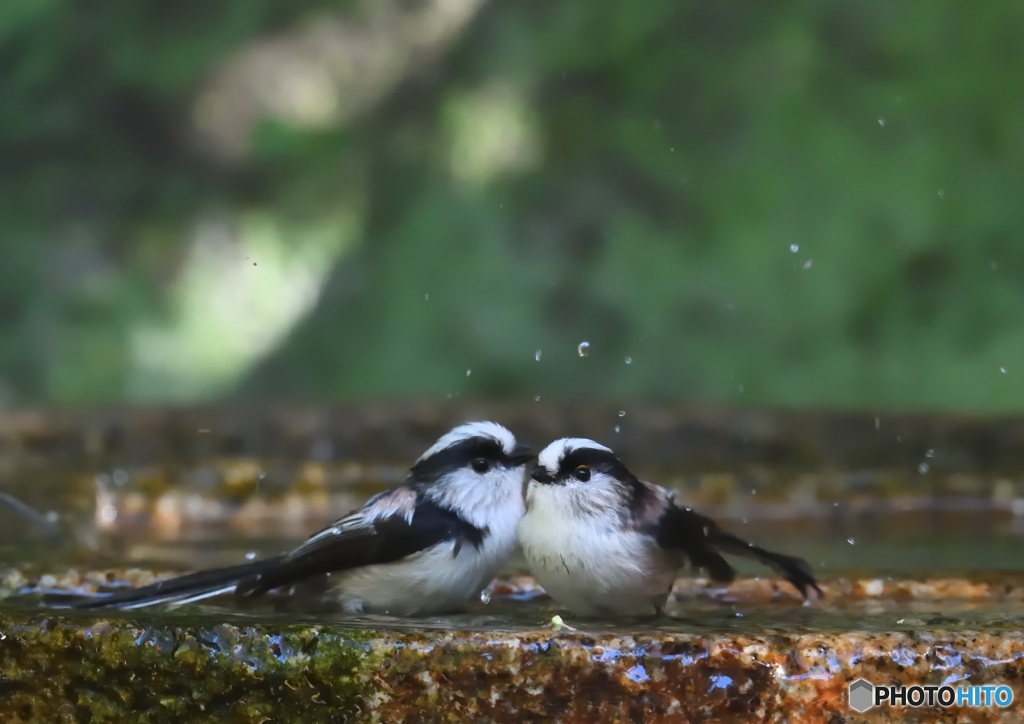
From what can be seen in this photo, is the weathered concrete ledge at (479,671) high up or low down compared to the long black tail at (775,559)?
down

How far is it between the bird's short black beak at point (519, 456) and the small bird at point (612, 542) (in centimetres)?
23

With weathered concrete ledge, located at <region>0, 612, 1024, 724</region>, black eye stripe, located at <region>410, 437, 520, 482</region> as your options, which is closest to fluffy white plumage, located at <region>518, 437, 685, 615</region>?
black eye stripe, located at <region>410, 437, 520, 482</region>

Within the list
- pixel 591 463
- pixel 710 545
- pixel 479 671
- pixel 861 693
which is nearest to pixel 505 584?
pixel 591 463

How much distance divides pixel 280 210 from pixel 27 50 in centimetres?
224

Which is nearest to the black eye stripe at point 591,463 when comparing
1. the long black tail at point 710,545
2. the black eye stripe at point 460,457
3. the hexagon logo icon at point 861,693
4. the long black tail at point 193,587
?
the long black tail at point 710,545

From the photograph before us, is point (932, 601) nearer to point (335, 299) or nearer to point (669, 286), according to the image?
point (669, 286)

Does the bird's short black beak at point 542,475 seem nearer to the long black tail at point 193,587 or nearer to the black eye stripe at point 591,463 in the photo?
the black eye stripe at point 591,463

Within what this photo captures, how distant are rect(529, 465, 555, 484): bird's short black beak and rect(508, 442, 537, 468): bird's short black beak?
7.4 inches

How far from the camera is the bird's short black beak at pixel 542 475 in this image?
8.21 feet

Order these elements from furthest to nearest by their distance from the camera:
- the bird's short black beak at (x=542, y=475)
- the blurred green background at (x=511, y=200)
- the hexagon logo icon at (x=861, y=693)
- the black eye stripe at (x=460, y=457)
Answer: the blurred green background at (x=511, y=200)
the black eye stripe at (x=460, y=457)
the bird's short black beak at (x=542, y=475)
the hexagon logo icon at (x=861, y=693)

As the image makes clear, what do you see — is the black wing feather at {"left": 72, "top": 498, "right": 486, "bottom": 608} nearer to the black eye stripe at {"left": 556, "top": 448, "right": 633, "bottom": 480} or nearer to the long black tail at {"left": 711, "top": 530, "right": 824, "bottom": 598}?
the black eye stripe at {"left": 556, "top": 448, "right": 633, "bottom": 480}

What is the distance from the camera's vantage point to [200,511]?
4137 millimetres

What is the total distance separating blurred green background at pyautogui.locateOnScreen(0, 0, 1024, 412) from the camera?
22.9 ft

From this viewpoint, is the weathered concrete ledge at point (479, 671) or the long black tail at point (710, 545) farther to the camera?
the long black tail at point (710, 545)
